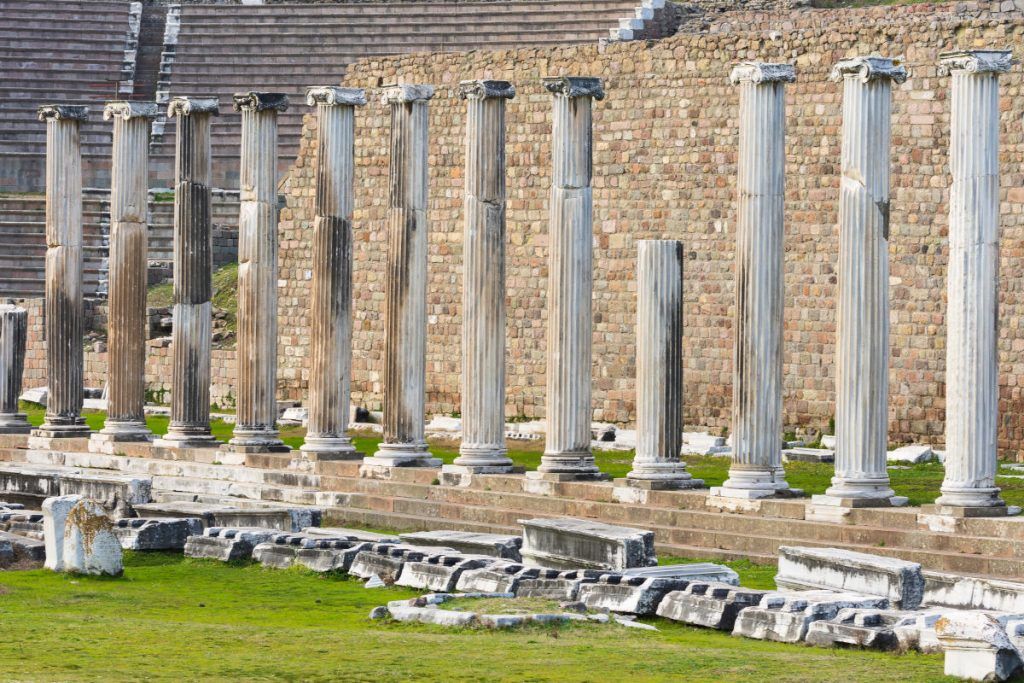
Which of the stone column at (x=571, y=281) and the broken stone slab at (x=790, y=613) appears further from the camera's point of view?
the stone column at (x=571, y=281)

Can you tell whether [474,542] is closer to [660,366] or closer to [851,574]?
[660,366]

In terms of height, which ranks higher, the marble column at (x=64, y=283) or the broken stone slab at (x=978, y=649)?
the marble column at (x=64, y=283)

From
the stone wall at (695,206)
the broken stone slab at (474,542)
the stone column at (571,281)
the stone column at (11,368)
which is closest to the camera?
the broken stone slab at (474,542)

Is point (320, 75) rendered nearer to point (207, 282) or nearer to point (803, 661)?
point (207, 282)

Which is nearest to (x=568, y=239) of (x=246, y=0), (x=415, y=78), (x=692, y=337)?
(x=692, y=337)

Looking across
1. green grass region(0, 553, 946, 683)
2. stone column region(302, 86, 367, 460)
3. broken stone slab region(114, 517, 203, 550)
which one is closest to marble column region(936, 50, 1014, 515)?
green grass region(0, 553, 946, 683)

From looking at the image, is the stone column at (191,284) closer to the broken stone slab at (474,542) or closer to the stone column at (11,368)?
the stone column at (11,368)

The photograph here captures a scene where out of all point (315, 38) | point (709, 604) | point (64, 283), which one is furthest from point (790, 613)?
point (315, 38)

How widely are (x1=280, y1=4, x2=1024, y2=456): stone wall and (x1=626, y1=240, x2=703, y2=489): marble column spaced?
303 inches

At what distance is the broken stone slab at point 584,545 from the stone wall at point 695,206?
1117 cm

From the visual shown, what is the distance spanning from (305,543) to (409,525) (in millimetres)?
3469

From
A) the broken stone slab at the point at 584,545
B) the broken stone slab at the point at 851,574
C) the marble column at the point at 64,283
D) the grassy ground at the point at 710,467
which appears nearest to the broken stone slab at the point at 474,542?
the broken stone slab at the point at 584,545

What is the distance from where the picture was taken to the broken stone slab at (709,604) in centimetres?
1866

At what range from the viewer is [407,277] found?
28.7 m
